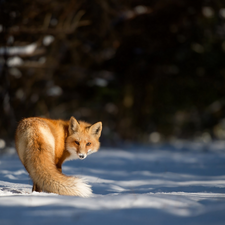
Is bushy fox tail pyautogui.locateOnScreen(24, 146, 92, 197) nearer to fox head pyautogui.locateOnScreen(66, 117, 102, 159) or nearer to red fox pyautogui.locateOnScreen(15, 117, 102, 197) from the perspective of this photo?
red fox pyautogui.locateOnScreen(15, 117, 102, 197)

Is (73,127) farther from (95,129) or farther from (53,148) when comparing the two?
(53,148)

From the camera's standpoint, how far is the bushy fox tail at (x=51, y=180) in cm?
301

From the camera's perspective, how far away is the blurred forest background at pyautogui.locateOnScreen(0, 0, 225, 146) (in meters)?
9.83

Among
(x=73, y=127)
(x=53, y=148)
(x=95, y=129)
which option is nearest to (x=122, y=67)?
(x=95, y=129)

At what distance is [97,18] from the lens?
412 inches

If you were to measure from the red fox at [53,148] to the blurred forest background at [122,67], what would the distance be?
5.72m

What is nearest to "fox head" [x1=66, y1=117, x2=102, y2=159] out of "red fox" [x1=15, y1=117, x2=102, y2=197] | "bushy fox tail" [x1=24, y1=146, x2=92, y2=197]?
"red fox" [x1=15, y1=117, x2=102, y2=197]

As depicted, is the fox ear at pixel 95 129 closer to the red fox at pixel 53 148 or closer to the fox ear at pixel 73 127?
the red fox at pixel 53 148

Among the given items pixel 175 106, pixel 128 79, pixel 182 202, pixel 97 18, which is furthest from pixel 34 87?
pixel 182 202

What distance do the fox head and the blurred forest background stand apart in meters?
5.68

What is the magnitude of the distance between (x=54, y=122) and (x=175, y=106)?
10.2m

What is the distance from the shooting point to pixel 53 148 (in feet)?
12.0

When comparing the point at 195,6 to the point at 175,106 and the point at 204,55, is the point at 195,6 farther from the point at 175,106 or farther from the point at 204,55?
the point at 175,106

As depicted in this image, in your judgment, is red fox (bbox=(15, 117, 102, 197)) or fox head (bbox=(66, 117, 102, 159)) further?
fox head (bbox=(66, 117, 102, 159))
